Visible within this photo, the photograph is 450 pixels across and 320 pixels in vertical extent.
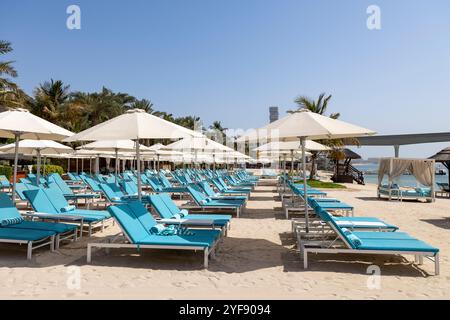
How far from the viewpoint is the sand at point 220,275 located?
13.4ft

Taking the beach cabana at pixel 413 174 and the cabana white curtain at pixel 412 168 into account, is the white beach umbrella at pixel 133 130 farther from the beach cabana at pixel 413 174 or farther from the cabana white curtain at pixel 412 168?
the cabana white curtain at pixel 412 168

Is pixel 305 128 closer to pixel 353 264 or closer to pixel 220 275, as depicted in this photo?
pixel 353 264

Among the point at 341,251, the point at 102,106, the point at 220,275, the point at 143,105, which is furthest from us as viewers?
→ the point at 143,105

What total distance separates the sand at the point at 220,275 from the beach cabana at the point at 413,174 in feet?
28.6

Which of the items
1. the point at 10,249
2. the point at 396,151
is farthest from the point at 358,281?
the point at 396,151

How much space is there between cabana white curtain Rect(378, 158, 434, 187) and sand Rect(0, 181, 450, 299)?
31.2ft

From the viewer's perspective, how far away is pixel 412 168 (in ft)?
52.3

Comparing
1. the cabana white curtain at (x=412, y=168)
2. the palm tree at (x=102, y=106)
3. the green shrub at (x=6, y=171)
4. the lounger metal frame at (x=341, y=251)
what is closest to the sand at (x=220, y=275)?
the lounger metal frame at (x=341, y=251)

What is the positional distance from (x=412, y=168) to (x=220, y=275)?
44.8 feet

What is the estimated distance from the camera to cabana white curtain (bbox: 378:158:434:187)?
1556 centimetres

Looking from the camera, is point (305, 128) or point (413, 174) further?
point (413, 174)

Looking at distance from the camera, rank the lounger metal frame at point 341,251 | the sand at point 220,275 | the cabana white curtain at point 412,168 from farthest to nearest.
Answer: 1. the cabana white curtain at point 412,168
2. the lounger metal frame at point 341,251
3. the sand at point 220,275

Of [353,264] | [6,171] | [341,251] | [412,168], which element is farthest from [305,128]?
[6,171]
